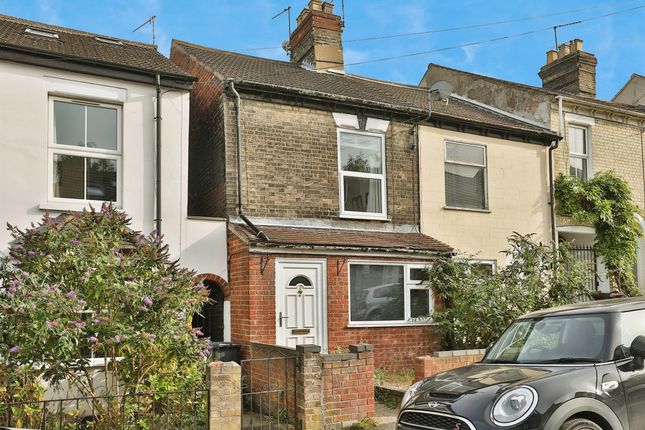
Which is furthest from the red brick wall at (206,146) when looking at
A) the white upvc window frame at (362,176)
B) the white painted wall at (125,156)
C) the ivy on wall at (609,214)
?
the ivy on wall at (609,214)

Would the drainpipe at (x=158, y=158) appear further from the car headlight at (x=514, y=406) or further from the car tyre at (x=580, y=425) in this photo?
the car tyre at (x=580, y=425)

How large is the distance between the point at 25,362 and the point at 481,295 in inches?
296

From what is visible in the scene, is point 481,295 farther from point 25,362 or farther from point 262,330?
point 25,362

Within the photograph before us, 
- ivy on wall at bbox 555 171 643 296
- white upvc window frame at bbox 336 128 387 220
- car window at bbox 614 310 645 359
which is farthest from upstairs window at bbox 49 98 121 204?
A: ivy on wall at bbox 555 171 643 296

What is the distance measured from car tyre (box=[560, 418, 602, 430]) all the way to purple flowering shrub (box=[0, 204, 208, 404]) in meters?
4.04

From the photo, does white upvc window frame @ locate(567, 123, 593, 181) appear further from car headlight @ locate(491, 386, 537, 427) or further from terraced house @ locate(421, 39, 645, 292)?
Result: car headlight @ locate(491, 386, 537, 427)

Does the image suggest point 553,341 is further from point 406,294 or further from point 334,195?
point 334,195

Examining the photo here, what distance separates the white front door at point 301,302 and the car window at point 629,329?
5.89m

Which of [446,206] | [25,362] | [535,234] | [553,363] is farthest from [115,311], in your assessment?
[535,234]

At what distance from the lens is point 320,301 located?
1094cm

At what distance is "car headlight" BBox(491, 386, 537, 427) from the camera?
4832mm

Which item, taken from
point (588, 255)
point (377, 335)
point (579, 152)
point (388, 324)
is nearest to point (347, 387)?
point (377, 335)

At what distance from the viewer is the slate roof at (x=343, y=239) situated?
34.2ft

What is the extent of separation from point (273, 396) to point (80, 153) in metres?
4.95
